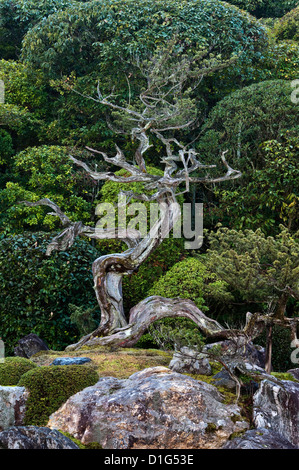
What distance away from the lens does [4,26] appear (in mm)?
14547

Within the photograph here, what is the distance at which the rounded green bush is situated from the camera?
17.9ft

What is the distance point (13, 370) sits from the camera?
5.54 m

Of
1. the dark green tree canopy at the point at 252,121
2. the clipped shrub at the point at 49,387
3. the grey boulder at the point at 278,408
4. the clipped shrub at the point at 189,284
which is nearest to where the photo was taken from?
the grey boulder at the point at 278,408

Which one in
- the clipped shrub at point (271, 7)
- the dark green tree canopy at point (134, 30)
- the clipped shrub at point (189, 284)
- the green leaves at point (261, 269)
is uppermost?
the clipped shrub at point (271, 7)

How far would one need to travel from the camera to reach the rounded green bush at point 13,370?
5449 mm

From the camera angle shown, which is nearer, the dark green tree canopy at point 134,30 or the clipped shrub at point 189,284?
the clipped shrub at point 189,284

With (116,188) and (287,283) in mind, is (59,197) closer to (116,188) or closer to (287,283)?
(116,188)

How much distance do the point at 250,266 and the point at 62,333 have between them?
4.33m

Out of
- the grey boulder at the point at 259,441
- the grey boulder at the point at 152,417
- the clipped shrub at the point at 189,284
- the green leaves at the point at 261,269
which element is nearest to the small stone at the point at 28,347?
the clipped shrub at the point at 189,284

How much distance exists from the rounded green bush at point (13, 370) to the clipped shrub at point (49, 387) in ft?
0.93

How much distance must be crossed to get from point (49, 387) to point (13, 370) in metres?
0.67

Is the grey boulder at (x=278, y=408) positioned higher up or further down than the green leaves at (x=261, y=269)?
further down

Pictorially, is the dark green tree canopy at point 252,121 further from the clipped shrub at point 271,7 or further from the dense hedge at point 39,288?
the clipped shrub at point 271,7
